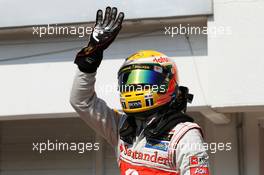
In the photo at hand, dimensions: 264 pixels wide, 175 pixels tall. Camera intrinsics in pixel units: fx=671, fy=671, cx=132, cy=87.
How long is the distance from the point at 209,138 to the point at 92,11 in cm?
158

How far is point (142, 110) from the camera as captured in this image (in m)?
3.01

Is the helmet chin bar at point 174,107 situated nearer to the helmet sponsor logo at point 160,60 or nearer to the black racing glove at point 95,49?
the helmet sponsor logo at point 160,60

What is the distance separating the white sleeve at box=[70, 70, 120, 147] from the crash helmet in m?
0.14

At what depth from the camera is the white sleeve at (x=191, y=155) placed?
2.81 m

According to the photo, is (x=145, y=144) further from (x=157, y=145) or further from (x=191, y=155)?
(x=191, y=155)

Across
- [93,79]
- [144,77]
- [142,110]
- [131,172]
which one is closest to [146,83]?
[144,77]

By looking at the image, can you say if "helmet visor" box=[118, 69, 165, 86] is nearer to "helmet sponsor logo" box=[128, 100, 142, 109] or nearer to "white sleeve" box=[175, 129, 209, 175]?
"helmet sponsor logo" box=[128, 100, 142, 109]

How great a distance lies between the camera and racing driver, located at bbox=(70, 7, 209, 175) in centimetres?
293

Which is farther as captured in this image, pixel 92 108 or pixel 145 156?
pixel 92 108

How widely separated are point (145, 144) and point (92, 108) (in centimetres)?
32

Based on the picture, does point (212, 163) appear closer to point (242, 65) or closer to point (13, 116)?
point (242, 65)

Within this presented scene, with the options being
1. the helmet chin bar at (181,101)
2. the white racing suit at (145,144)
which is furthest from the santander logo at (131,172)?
the helmet chin bar at (181,101)

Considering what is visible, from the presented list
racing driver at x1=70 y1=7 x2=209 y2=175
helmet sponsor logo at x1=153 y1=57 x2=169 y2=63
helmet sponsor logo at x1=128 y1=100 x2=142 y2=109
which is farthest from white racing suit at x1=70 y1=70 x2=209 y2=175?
helmet sponsor logo at x1=153 y1=57 x2=169 y2=63

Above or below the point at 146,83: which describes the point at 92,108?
below
